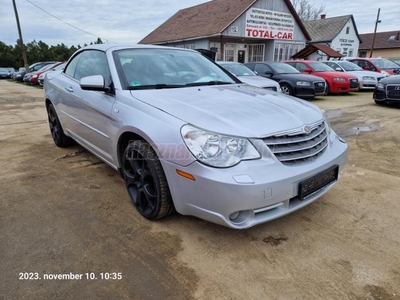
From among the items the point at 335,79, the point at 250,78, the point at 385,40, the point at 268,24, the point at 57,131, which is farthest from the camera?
the point at 385,40

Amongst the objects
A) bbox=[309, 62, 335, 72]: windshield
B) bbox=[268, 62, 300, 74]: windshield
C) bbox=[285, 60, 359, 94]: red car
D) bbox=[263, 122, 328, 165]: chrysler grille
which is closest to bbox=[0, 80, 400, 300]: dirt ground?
bbox=[263, 122, 328, 165]: chrysler grille

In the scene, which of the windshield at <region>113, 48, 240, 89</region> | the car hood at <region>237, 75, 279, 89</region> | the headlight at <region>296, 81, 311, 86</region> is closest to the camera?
the windshield at <region>113, 48, 240, 89</region>

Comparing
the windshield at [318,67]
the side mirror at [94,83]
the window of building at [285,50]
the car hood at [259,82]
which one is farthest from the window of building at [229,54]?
the side mirror at [94,83]

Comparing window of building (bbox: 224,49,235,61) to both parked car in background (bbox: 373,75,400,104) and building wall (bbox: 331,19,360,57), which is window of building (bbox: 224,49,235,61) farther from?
parked car in background (bbox: 373,75,400,104)

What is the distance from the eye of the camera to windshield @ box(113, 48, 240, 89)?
2.73m

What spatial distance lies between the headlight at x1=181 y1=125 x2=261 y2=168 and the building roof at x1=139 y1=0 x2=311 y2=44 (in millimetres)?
17745

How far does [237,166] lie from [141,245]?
968mm

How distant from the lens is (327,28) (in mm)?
30078

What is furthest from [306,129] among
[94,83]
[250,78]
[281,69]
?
[281,69]

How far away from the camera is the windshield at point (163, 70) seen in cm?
273

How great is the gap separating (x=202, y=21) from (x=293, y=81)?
14767mm

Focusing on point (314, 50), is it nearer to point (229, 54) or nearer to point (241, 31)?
point (241, 31)

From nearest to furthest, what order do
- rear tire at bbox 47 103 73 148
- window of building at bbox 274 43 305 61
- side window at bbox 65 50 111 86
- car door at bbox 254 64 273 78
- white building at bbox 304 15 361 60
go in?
1. side window at bbox 65 50 111 86
2. rear tire at bbox 47 103 73 148
3. car door at bbox 254 64 273 78
4. window of building at bbox 274 43 305 61
5. white building at bbox 304 15 361 60

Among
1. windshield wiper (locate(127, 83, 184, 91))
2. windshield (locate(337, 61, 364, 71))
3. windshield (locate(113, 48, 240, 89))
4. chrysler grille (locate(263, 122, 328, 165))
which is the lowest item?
chrysler grille (locate(263, 122, 328, 165))
